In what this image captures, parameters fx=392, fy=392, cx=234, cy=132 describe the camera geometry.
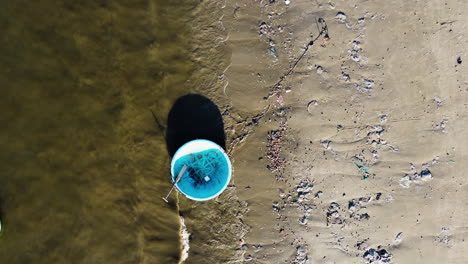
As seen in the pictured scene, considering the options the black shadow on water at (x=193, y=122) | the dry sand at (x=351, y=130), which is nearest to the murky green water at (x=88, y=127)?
the black shadow on water at (x=193, y=122)

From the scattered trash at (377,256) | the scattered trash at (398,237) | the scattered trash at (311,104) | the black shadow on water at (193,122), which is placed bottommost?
the scattered trash at (377,256)

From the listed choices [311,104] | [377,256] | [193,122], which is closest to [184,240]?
[193,122]

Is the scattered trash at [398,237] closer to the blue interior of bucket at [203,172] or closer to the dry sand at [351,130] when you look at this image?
the dry sand at [351,130]

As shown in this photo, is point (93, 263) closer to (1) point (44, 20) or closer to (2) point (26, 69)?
(2) point (26, 69)

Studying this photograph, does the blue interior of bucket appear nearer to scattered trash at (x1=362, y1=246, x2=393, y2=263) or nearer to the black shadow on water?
the black shadow on water

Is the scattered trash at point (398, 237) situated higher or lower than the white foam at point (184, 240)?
higher

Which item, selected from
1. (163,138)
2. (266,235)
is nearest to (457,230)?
(266,235)

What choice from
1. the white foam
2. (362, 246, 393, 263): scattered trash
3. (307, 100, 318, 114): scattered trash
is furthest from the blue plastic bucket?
(362, 246, 393, 263): scattered trash
